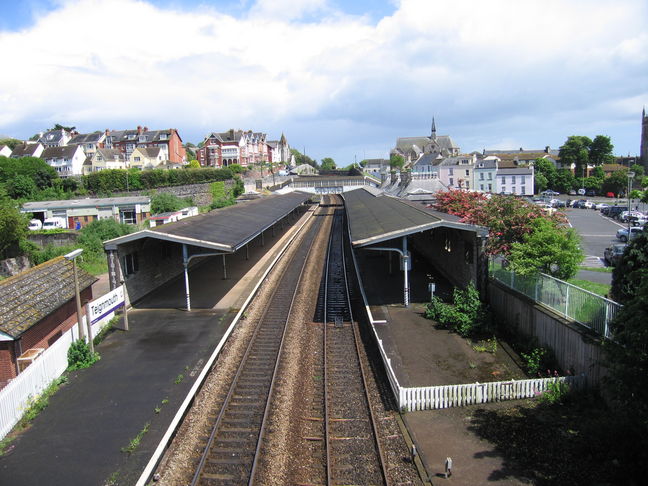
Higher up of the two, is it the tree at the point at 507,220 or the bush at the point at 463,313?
the tree at the point at 507,220

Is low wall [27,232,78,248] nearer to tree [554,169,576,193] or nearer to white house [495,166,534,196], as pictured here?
white house [495,166,534,196]

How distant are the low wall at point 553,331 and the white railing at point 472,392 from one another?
50 cm

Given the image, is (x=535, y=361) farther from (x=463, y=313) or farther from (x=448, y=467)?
(x=448, y=467)

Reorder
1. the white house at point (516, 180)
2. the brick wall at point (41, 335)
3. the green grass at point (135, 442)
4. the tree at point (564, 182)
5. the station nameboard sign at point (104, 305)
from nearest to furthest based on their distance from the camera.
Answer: the green grass at point (135, 442) < the brick wall at point (41, 335) < the station nameboard sign at point (104, 305) < the white house at point (516, 180) < the tree at point (564, 182)

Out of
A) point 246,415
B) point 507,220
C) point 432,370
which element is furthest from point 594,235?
point 246,415

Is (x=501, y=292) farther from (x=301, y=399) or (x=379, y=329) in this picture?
(x=301, y=399)

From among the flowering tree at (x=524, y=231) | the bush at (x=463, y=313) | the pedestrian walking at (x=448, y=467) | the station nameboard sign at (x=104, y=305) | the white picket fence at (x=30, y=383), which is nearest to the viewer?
the pedestrian walking at (x=448, y=467)

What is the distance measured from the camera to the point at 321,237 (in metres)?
41.6

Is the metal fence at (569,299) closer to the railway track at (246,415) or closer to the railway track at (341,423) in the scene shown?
the railway track at (341,423)

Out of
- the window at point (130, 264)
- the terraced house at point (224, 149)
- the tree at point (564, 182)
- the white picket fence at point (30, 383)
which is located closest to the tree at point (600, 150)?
the tree at point (564, 182)

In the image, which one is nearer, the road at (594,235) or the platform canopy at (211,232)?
the platform canopy at (211,232)

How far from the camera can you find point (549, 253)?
14812mm

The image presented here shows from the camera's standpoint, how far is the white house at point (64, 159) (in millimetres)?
84500

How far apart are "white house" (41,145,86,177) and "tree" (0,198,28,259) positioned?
177ft
